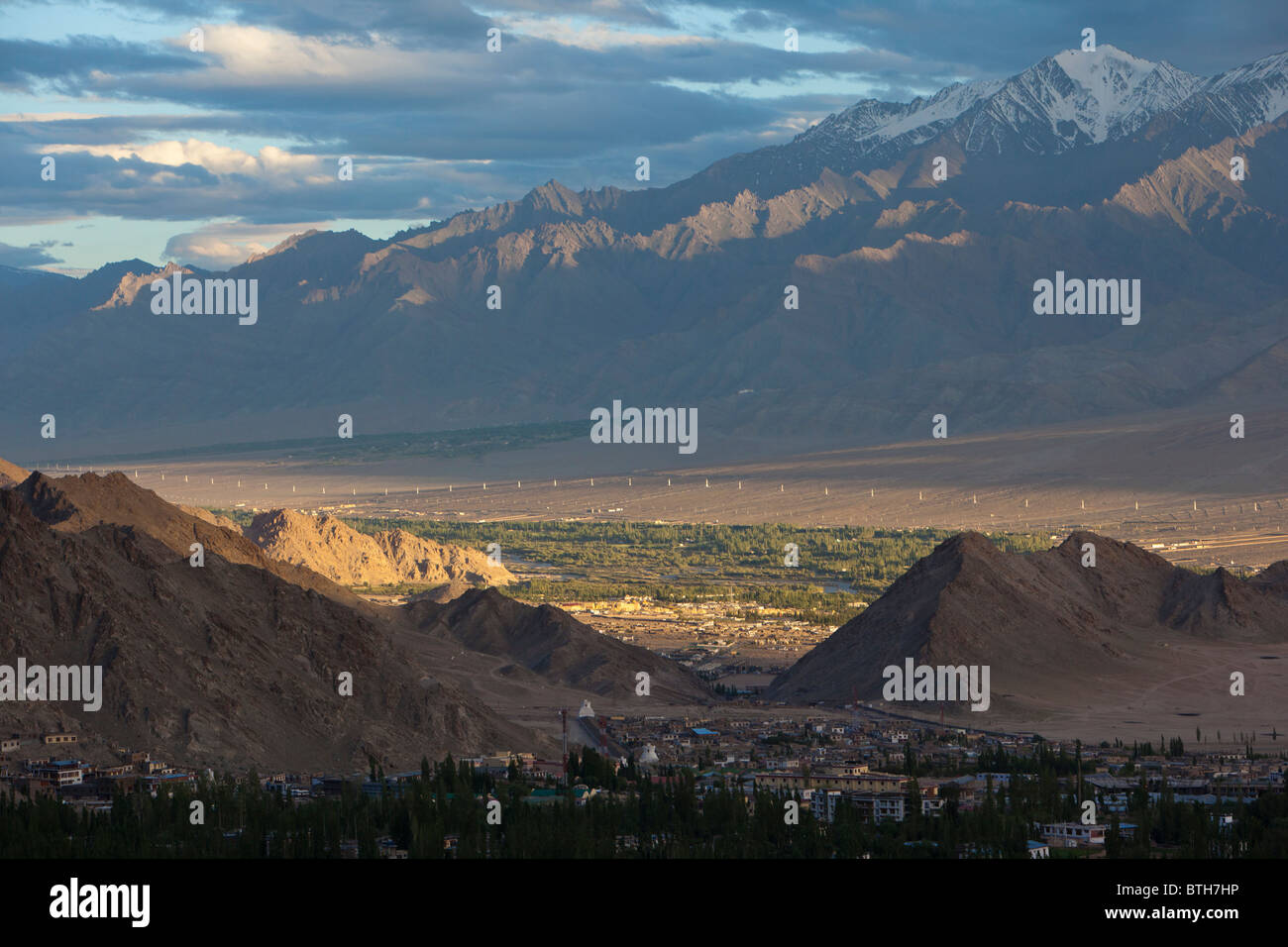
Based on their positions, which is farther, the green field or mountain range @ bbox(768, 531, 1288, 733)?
the green field

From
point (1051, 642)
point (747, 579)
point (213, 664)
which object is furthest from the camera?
point (747, 579)

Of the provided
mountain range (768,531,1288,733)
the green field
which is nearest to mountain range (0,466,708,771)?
mountain range (768,531,1288,733)

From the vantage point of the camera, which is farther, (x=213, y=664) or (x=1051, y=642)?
(x=1051, y=642)

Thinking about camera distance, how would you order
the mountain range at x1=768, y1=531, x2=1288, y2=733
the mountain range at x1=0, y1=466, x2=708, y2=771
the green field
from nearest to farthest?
the mountain range at x1=0, y1=466, x2=708, y2=771 < the mountain range at x1=768, y1=531, x2=1288, y2=733 < the green field

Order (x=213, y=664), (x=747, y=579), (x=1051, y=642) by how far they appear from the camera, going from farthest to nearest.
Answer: (x=747, y=579), (x=1051, y=642), (x=213, y=664)

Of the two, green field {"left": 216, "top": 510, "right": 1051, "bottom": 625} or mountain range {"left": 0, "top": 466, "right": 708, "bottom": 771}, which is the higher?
green field {"left": 216, "top": 510, "right": 1051, "bottom": 625}

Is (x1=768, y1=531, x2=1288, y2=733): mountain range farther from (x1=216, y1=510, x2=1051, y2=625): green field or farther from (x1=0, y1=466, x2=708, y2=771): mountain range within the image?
(x1=216, y1=510, x2=1051, y2=625): green field

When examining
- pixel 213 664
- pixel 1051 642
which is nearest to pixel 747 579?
pixel 1051 642

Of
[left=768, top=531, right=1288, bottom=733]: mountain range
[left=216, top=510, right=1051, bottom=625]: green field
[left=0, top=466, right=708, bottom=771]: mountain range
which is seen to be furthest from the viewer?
[left=216, top=510, right=1051, bottom=625]: green field

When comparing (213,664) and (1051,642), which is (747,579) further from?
(213,664)

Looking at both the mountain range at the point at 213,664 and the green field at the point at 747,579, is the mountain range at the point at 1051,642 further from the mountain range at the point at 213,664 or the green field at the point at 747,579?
the green field at the point at 747,579

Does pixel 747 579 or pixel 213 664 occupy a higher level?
pixel 747 579
